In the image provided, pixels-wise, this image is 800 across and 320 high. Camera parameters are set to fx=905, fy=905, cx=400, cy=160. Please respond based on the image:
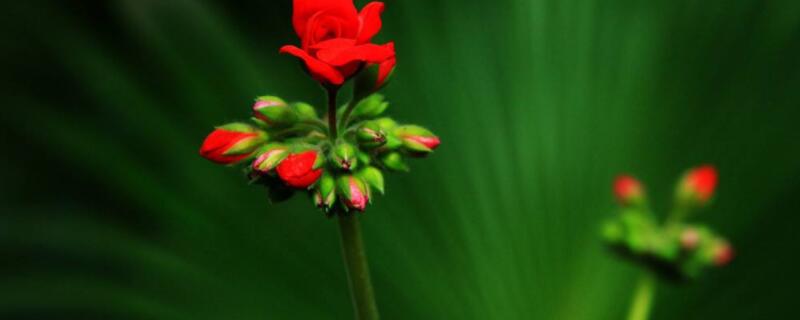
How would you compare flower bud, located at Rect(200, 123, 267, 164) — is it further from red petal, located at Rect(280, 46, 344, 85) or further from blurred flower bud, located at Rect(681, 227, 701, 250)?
blurred flower bud, located at Rect(681, 227, 701, 250)

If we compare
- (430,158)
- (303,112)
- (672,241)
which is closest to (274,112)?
(303,112)

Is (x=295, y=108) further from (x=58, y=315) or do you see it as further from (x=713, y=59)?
(x=713, y=59)

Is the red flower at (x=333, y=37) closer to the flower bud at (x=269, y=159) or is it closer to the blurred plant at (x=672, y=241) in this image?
the flower bud at (x=269, y=159)

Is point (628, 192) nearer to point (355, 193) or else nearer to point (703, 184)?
point (703, 184)

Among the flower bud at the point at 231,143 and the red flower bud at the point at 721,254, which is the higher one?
the red flower bud at the point at 721,254

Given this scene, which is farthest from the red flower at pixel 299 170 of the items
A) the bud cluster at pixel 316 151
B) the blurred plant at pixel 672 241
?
the blurred plant at pixel 672 241

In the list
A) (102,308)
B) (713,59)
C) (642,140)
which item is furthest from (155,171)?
(713,59)
